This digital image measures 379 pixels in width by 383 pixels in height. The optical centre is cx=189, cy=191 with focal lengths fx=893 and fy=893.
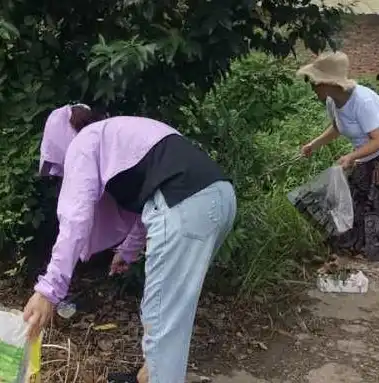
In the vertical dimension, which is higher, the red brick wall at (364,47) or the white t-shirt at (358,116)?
the white t-shirt at (358,116)

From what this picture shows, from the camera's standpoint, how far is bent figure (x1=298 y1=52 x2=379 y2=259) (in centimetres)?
499

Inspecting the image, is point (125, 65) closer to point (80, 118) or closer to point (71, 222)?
→ point (80, 118)

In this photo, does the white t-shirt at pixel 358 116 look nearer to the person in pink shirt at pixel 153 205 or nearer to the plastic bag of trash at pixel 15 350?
the person in pink shirt at pixel 153 205

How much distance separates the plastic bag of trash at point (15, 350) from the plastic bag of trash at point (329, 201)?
2.60 m

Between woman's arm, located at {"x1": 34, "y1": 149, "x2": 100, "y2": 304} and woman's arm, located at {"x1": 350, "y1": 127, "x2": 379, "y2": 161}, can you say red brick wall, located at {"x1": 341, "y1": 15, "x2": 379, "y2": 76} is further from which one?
woman's arm, located at {"x1": 34, "y1": 149, "x2": 100, "y2": 304}

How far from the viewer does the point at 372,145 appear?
5031 millimetres

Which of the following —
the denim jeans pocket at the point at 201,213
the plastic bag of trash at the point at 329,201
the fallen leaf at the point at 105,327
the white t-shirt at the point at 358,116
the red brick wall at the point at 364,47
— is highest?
the denim jeans pocket at the point at 201,213

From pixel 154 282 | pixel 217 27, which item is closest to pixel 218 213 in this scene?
pixel 154 282

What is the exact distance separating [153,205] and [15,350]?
2.04 feet

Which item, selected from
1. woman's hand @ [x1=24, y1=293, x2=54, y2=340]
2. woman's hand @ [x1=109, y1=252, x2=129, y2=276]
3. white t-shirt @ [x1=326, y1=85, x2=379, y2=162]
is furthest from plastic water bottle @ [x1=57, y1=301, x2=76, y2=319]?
white t-shirt @ [x1=326, y1=85, x2=379, y2=162]

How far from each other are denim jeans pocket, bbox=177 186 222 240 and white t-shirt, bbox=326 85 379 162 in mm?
2385

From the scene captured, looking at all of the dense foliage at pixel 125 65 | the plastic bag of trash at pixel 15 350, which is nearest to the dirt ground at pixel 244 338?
the dense foliage at pixel 125 65

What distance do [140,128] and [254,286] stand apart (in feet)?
6.07

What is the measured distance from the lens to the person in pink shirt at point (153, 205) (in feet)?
8.85
